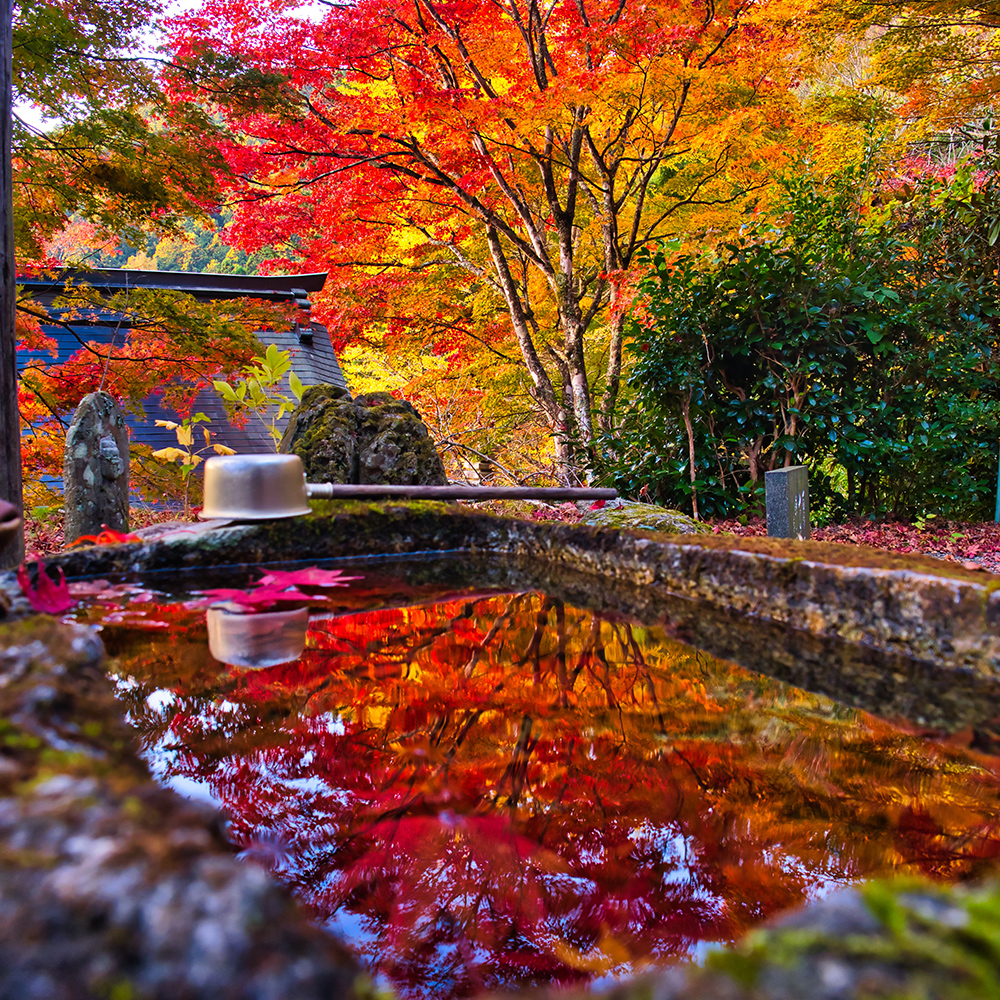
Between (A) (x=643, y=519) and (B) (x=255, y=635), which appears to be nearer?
(B) (x=255, y=635)

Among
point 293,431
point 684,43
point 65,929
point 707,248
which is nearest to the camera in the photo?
point 65,929

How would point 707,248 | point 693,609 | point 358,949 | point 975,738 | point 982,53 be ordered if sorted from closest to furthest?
point 358,949 → point 975,738 → point 693,609 → point 707,248 → point 982,53

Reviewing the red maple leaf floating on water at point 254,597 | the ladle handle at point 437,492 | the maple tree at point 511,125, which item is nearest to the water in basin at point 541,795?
the red maple leaf floating on water at point 254,597

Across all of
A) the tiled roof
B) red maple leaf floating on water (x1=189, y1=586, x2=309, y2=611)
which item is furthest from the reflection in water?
the tiled roof

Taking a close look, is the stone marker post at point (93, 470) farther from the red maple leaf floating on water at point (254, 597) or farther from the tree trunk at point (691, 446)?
the tree trunk at point (691, 446)

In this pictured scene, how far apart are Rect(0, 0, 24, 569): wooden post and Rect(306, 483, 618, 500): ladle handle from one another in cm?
215

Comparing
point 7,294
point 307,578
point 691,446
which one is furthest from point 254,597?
point 691,446

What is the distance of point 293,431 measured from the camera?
4.02 m

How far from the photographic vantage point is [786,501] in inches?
119

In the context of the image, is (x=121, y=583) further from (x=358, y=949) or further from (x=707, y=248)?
(x=707, y=248)

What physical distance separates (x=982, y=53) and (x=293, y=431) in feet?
30.4

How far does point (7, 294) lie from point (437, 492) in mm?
2876

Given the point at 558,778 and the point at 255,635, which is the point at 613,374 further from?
the point at 558,778

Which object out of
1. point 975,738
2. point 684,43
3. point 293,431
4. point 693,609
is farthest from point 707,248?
point 975,738
